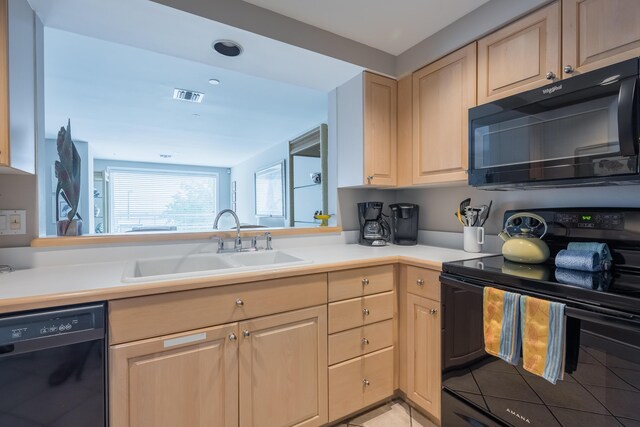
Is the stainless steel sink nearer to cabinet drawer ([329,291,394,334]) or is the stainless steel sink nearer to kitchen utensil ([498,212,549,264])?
cabinet drawer ([329,291,394,334])

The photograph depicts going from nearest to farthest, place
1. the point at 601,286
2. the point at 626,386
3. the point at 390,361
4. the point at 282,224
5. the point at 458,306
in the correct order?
the point at 626,386 → the point at 601,286 → the point at 458,306 → the point at 390,361 → the point at 282,224

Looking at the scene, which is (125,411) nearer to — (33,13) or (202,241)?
(202,241)

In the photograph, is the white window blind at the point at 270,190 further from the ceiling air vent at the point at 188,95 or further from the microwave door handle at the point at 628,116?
the microwave door handle at the point at 628,116

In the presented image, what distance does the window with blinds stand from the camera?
21.6 feet

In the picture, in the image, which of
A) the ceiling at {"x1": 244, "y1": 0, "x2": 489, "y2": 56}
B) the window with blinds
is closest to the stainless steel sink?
the ceiling at {"x1": 244, "y1": 0, "x2": 489, "y2": 56}

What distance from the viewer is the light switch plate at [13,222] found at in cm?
137

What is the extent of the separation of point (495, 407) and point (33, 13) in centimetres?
263

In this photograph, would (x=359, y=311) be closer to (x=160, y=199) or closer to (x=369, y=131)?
(x=369, y=131)

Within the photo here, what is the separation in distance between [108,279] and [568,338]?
164 centimetres

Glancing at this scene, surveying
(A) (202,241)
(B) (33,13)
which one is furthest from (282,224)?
(B) (33,13)

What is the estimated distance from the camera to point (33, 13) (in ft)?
4.55

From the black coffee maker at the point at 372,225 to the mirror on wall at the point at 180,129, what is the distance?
42 cm

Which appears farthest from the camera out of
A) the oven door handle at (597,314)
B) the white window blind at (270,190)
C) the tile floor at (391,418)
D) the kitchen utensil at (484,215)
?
the white window blind at (270,190)

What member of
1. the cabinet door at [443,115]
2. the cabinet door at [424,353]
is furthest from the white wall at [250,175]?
the cabinet door at [424,353]
